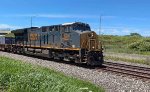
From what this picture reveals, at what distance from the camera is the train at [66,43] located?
2319 cm

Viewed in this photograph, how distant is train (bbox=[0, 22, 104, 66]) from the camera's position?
23.2m

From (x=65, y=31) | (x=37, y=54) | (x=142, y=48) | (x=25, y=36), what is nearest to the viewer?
(x=65, y=31)

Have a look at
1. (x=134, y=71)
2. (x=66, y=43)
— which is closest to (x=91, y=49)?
(x=66, y=43)

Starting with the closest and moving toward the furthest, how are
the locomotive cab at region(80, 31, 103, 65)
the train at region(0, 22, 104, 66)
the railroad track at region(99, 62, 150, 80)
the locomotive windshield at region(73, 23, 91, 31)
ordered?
the railroad track at region(99, 62, 150, 80)
the locomotive cab at region(80, 31, 103, 65)
the train at region(0, 22, 104, 66)
the locomotive windshield at region(73, 23, 91, 31)

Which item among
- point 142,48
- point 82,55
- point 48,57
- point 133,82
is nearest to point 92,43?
point 82,55

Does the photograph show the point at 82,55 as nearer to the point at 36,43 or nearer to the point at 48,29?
the point at 48,29

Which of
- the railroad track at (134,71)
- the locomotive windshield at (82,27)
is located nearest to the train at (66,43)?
the locomotive windshield at (82,27)

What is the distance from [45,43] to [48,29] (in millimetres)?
1439

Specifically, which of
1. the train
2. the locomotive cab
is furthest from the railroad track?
the train

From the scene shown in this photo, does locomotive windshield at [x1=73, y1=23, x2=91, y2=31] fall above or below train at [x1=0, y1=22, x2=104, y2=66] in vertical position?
above

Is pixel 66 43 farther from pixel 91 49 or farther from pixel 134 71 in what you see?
pixel 134 71

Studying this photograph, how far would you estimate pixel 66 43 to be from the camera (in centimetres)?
2533

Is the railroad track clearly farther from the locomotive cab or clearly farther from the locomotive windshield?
the locomotive windshield

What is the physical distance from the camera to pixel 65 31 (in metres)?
25.2
